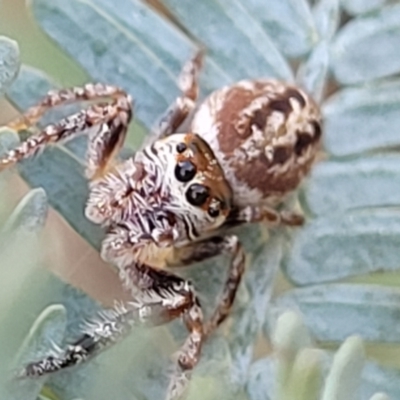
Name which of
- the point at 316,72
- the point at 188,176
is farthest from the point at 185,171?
the point at 316,72

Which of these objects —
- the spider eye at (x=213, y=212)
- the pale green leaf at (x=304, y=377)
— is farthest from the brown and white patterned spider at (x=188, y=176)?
the pale green leaf at (x=304, y=377)

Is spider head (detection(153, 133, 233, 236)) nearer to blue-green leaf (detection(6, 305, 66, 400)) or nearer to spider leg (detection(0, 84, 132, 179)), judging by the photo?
spider leg (detection(0, 84, 132, 179))

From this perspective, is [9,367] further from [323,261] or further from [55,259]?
[323,261]

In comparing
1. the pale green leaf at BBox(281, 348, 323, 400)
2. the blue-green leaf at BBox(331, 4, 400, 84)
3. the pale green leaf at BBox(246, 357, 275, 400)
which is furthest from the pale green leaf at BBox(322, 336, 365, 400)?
the blue-green leaf at BBox(331, 4, 400, 84)

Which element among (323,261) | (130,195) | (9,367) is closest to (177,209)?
(130,195)

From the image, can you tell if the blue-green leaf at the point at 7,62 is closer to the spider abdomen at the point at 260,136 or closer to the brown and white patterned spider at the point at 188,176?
the brown and white patterned spider at the point at 188,176

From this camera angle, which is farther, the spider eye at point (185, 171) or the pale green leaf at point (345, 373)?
the spider eye at point (185, 171)
